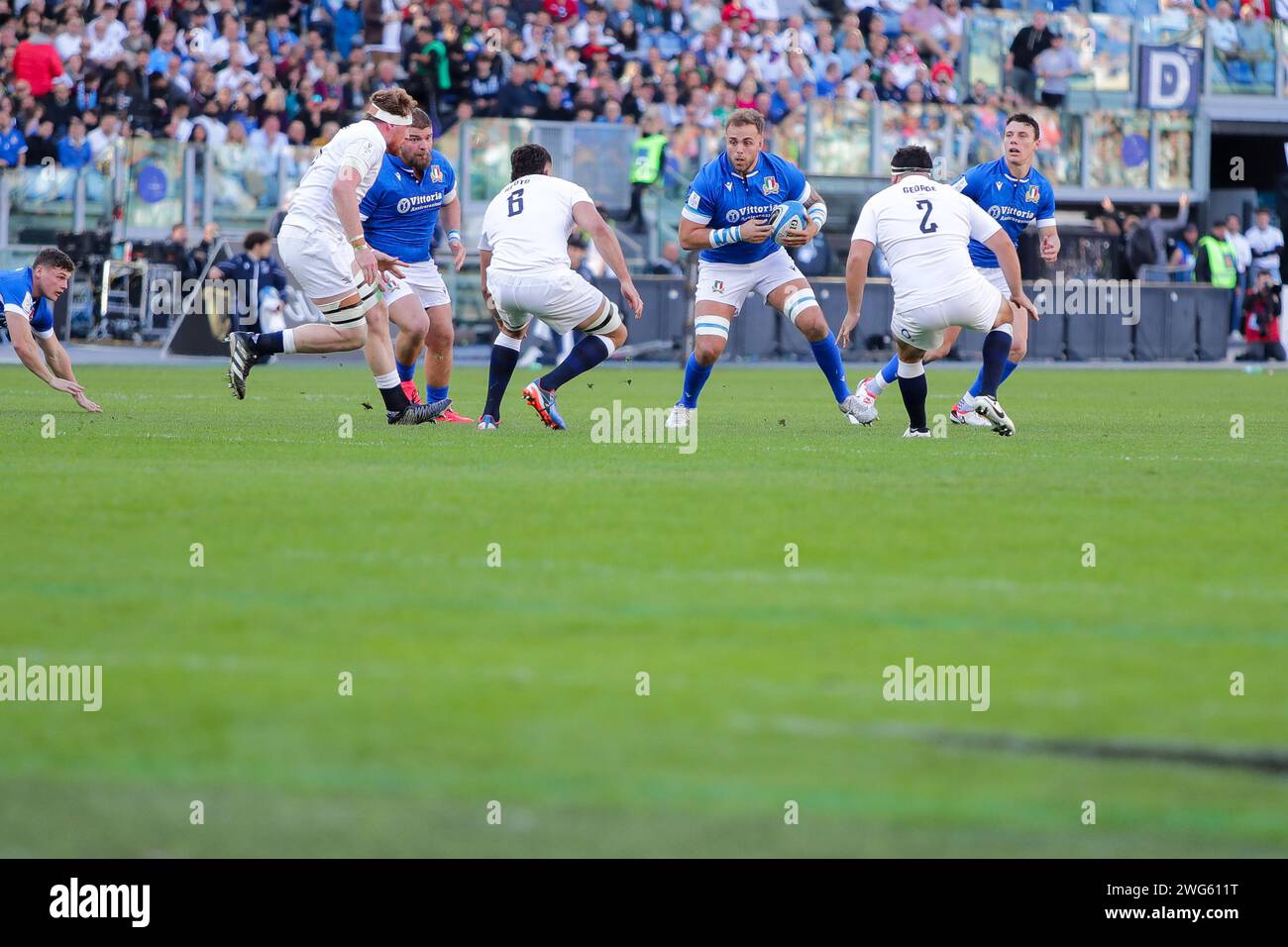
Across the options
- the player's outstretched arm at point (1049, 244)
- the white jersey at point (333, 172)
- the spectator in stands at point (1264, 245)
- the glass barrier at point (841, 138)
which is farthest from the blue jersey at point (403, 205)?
the spectator in stands at point (1264, 245)

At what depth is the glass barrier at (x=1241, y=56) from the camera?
35719 millimetres

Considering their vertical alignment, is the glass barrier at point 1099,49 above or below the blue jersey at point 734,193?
above

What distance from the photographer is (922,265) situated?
1281 cm

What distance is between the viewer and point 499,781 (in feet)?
12.9

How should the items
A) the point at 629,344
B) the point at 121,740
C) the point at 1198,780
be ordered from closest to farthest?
the point at 1198,780
the point at 121,740
the point at 629,344

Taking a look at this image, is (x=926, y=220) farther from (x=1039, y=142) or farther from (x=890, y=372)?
(x=1039, y=142)

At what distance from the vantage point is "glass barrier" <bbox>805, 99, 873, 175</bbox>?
3117cm

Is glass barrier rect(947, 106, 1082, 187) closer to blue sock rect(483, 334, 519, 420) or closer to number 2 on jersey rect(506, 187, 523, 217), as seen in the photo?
number 2 on jersey rect(506, 187, 523, 217)

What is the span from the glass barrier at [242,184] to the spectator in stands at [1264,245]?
56.2 ft

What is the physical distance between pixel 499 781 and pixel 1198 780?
58.1 inches
